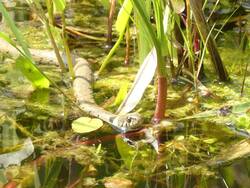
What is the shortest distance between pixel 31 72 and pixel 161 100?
47cm

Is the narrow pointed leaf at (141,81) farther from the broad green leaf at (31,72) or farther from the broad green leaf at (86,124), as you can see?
the broad green leaf at (31,72)

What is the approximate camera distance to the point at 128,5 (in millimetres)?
1785

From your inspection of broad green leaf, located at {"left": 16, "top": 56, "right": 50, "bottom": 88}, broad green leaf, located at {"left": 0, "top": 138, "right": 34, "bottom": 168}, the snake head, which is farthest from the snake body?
broad green leaf, located at {"left": 0, "top": 138, "right": 34, "bottom": 168}

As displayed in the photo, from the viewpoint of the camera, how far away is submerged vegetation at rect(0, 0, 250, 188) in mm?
1532

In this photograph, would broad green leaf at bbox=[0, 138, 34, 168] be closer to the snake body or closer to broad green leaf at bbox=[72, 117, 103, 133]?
broad green leaf at bbox=[72, 117, 103, 133]

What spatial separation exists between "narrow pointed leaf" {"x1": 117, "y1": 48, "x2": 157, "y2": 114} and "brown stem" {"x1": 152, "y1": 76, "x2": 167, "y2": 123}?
47 mm

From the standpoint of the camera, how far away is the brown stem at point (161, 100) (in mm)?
1705

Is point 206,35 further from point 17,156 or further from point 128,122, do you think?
point 17,156

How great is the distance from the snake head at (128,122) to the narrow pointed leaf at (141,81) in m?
0.02

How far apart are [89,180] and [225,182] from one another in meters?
0.34

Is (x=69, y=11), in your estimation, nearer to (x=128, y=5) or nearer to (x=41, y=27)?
(x=41, y=27)

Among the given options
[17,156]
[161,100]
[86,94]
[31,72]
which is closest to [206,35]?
[161,100]

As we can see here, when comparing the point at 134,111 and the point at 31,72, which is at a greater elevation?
the point at 31,72

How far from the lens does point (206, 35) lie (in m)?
1.93
